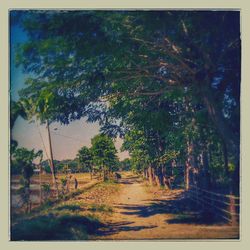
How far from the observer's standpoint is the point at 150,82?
1509 cm

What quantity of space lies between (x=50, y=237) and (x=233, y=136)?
263 inches

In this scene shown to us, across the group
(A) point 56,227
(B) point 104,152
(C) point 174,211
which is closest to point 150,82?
(B) point 104,152

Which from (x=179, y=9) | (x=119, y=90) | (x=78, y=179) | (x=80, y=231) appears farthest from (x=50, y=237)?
(x=179, y=9)

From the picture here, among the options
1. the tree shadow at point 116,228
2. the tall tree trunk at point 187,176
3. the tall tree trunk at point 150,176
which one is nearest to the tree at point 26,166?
the tree shadow at point 116,228

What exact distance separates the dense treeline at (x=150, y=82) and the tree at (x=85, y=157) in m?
0.93

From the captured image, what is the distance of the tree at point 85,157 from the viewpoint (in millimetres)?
14703

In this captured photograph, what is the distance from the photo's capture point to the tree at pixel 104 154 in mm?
14633

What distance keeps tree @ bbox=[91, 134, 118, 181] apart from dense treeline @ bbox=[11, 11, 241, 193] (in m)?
0.37

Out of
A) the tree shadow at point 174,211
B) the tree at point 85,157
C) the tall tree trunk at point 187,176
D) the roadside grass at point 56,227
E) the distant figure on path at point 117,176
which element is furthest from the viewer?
the tall tree trunk at point 187,176

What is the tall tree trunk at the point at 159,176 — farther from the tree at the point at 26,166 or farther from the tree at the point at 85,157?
the tree at the point at 26,166

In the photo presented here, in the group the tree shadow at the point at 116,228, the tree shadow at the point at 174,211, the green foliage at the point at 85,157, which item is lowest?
the tree shadow at the point at 116,228

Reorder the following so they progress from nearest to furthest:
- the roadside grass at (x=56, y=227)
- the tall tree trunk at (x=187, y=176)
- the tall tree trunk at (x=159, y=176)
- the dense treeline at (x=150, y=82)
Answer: the dense treeline at (x=150, y=82)
the roadside grass at (x=56, y=227)
the tall tree trunk at (x=159, y=176)
the tall tree trunk at (x=187, y=176)

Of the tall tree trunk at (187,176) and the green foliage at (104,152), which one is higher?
the green foliage at (104,152)

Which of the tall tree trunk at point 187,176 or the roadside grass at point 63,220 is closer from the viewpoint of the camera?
the roadside grass at point 63,220
